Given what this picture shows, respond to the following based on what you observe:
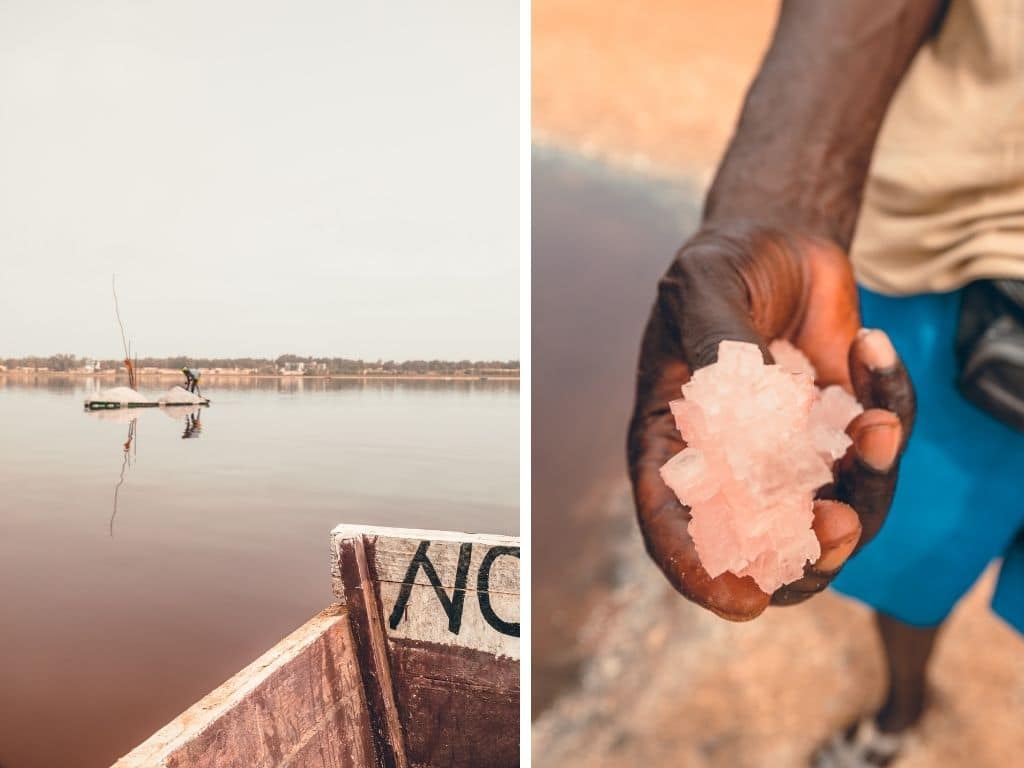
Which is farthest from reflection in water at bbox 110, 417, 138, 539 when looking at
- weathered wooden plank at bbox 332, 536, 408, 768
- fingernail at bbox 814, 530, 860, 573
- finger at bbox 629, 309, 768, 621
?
fingernail at bbox 814, 530, 860, 573

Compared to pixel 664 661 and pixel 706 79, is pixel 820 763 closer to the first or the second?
pixel 664 661

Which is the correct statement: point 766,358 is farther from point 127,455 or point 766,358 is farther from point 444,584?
point 127,455

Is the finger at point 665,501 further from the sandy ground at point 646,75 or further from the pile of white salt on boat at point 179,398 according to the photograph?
the pile of white salt on boat at point 179,398

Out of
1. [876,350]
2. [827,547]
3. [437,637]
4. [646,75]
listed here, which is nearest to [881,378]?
[876,350]

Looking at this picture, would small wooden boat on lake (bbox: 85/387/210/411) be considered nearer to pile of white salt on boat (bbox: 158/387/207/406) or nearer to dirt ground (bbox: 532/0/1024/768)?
pile of white salt on boat (bbox: 158/387/207/406)

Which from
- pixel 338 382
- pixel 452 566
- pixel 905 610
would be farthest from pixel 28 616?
pixel 905 610

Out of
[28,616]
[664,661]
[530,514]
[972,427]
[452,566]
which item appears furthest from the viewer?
[28,616]

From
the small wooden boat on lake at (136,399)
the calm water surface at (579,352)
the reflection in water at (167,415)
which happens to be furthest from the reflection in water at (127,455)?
the calm water surface at (579,352)
